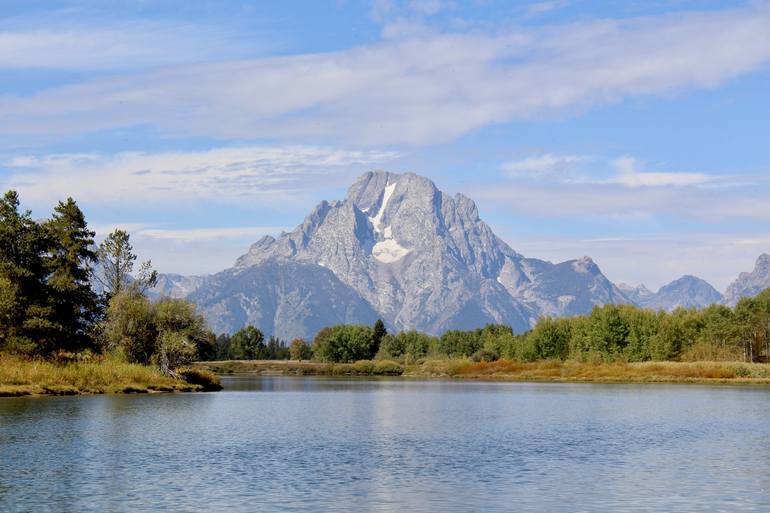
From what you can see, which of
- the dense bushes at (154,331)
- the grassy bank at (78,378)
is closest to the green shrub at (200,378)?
the dense bushes at (154,331)

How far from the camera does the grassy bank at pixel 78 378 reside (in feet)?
294

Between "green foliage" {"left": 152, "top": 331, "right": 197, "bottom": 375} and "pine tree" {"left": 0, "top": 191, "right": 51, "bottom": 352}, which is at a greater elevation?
"pine tree" {"left": 0, "top": 191, "right": 51, "bottom": 352}

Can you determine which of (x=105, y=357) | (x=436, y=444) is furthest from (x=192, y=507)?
(x=105, y=357)

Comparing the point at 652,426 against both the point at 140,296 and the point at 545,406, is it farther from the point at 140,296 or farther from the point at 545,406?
the point at 140,296

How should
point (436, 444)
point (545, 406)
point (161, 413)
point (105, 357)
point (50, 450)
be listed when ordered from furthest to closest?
point (105, 357) < point (545, 406) < point (161, 413) < point (436, 444) < point (50, 450)

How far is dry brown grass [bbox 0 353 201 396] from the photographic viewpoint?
8956cm

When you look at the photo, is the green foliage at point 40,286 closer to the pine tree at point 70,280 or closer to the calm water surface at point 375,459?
the pine tree at point 70,280

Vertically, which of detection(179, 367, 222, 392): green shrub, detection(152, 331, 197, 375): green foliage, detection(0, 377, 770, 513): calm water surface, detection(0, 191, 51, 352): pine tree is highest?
detection(0, 191, 51, 352): pine tree

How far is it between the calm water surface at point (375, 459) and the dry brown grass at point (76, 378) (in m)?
10.4

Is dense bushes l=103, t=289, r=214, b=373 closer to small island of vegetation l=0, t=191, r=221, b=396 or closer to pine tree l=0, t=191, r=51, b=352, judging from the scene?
small island of vegetation l=0, t=191, r=221, b=396

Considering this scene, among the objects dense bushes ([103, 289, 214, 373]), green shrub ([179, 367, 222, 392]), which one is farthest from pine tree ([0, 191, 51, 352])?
green shrub ([179, 367, 222, 392])

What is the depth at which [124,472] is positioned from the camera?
125 ft

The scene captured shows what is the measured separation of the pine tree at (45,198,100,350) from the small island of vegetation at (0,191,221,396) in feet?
0.41

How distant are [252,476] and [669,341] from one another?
172502 mm
